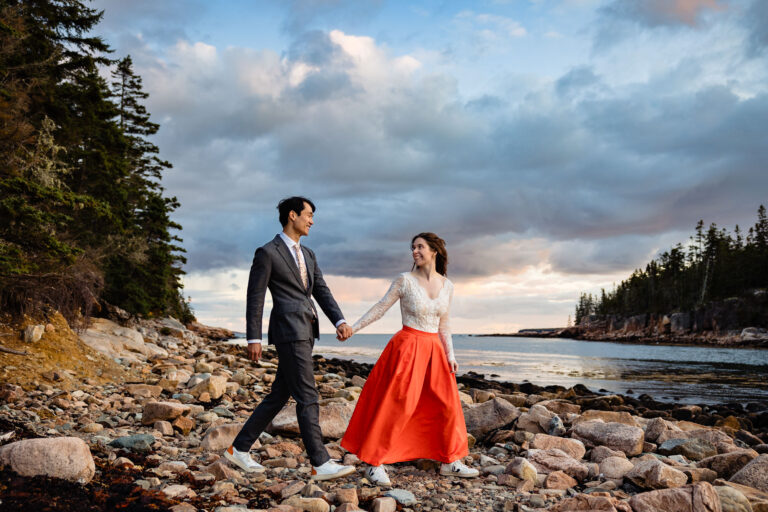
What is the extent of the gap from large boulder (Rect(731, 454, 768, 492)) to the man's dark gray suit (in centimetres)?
428

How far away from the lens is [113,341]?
46.6ft

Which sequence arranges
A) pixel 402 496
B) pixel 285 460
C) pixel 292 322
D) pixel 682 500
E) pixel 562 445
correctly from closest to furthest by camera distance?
pixel 682 500
pixel 402 496
pixel 292 322
pixel 285 460
pixel 562 445

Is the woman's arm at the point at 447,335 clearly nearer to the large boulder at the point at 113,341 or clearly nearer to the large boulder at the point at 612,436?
the large boulder at the point at 612,436

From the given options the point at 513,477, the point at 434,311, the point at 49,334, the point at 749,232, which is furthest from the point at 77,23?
the point at 749,232

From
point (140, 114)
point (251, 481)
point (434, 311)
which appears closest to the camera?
point (251, 481)

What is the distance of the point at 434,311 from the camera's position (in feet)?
18.1

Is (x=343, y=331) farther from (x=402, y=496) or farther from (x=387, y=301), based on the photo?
(x=402, y=496)

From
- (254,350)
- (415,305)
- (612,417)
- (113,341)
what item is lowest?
(612,417)

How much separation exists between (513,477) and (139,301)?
2273 centimetres

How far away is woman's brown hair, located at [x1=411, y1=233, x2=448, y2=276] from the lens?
5.61 metres

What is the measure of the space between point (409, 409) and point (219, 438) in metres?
2.41

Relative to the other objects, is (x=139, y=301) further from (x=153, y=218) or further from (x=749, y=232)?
(x=749, y=232)

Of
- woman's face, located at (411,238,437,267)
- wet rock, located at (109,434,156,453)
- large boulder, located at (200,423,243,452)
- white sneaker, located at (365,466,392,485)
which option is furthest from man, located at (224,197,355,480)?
wet rock, located at (109,434,156,453)

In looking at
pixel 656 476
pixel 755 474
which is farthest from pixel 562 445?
pixel 755 474
